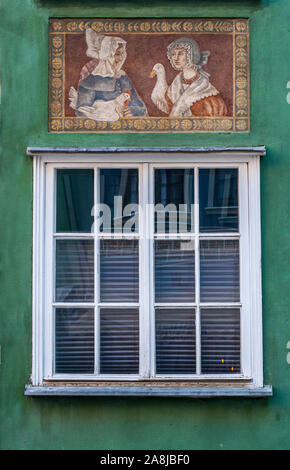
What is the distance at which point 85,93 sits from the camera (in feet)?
16.5

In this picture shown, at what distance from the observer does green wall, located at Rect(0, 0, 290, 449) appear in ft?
16.0

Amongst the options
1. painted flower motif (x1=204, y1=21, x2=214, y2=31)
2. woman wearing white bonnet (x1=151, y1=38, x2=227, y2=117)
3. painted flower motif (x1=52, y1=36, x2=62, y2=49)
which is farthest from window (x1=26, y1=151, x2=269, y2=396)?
painted flower motif (x1=204, y1=21, x2=214, y2=31)

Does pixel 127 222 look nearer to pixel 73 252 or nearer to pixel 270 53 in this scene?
pixel 73 252

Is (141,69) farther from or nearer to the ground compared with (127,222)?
farther from the ground

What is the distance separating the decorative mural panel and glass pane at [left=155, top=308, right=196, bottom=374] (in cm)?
154

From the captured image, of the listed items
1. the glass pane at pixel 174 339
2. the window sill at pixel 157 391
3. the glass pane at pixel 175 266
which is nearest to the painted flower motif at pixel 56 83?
the glass pane at pixel 175 266

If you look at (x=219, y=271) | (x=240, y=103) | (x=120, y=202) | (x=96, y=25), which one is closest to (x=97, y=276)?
(x=120, y=202)

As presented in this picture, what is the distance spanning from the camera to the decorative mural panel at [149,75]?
5016 mm

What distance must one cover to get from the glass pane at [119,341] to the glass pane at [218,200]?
3.22ft

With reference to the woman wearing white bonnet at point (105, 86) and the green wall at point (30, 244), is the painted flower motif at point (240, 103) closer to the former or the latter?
the green wall at point (30, 244)

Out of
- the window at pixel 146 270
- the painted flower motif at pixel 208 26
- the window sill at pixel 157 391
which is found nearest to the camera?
the window sill at pixel 157 391

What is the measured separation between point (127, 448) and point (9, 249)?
191 cm
